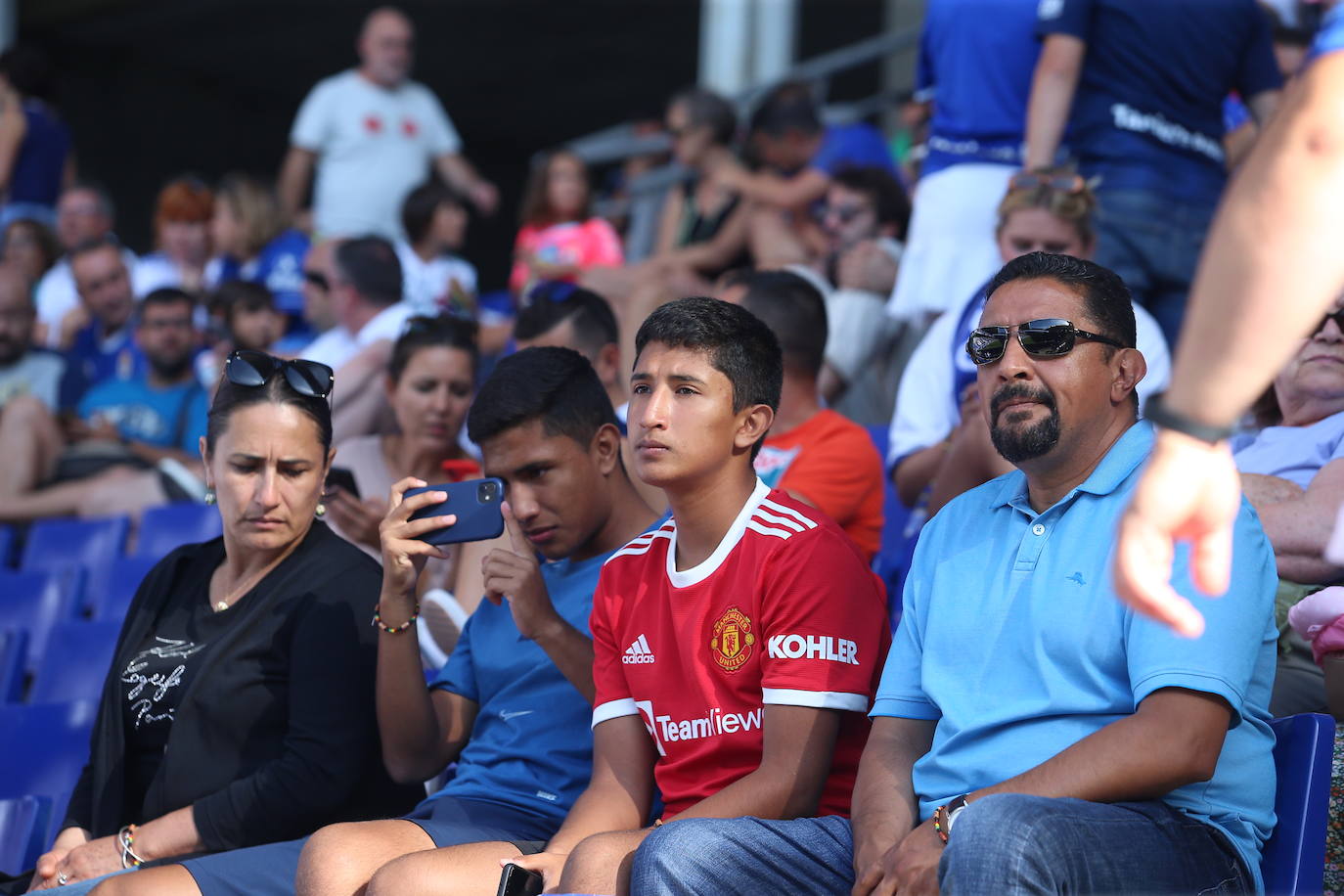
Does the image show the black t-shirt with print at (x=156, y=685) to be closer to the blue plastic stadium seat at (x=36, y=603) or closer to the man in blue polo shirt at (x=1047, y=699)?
the man in blue polo shirt at (x=1047, y=699)

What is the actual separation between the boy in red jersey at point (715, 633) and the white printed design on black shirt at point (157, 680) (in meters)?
1.01

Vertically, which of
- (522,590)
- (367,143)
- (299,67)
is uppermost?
(299,67)

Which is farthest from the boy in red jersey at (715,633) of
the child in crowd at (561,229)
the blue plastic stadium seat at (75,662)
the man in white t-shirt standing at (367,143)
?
the man in white t-shirt standing at (367,143)

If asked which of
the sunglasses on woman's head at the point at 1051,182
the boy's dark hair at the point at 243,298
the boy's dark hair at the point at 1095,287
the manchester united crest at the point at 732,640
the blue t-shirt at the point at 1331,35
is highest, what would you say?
the blue t-shirt at the point at 1331,35

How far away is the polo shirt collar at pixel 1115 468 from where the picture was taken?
257 cm

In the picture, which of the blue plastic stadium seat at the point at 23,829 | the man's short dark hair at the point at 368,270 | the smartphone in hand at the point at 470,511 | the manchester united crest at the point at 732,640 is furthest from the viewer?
the man's short dark hair at the point at 368,270

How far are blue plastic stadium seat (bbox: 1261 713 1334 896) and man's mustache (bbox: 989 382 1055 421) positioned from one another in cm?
66

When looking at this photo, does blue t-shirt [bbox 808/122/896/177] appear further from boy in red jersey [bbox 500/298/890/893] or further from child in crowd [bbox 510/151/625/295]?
boy in red jersey [bbox 500/298/890/893]

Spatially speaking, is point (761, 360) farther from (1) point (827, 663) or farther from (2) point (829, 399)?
(2) point (829, 399)

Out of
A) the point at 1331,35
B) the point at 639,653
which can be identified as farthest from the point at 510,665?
the point at 1331,35

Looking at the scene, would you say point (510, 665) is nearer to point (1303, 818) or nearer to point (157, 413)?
point (1303, 818)

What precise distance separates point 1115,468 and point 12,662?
3697 mm

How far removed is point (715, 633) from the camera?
9.28 feet

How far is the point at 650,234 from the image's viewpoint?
8953 mm
